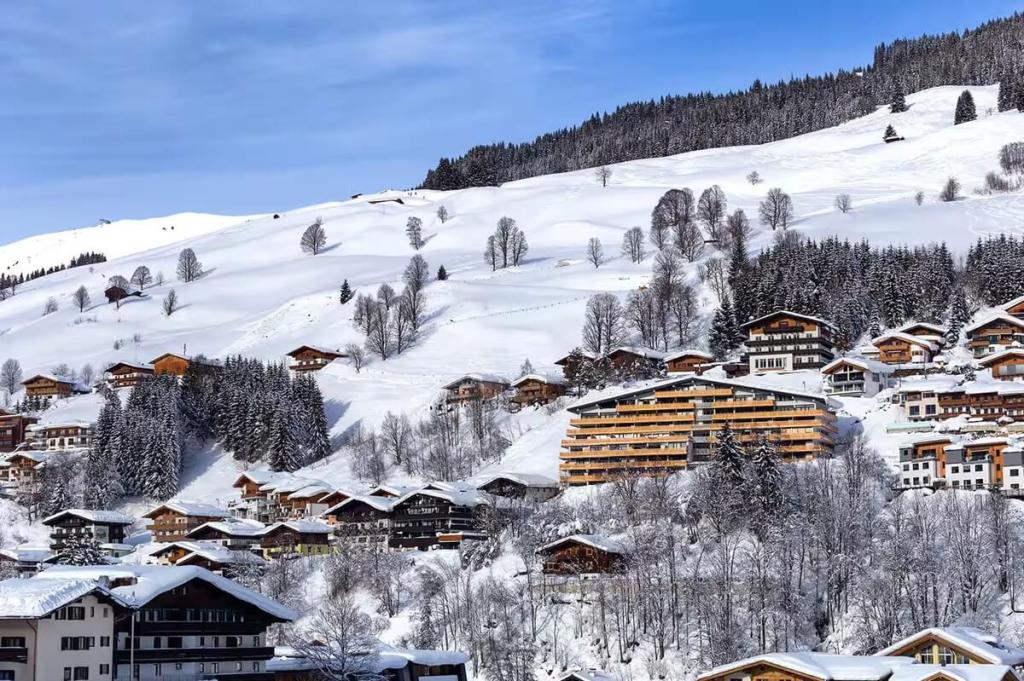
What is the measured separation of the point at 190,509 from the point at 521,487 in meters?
22.1

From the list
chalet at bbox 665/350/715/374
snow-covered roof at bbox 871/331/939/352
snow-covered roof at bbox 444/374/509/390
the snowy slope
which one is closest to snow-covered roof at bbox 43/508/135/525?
the snowy slope

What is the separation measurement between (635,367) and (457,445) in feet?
50.5

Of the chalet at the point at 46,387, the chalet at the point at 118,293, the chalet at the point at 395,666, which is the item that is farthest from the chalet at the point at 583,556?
the chalet at the point at 118,293

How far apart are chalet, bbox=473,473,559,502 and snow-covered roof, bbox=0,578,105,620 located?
47.0 metres

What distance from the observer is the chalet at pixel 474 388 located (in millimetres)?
125062

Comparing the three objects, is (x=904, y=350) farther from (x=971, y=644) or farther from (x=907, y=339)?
(x=971, y=644)

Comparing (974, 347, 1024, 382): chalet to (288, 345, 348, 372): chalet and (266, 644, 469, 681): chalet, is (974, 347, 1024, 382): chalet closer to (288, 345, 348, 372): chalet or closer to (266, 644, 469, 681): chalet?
(266, 644, 469, 681): chalet

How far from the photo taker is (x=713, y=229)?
16812 cm

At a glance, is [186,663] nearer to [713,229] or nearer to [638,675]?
[638,675]

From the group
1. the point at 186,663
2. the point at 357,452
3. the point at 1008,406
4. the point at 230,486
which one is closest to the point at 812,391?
the point at 1008,406

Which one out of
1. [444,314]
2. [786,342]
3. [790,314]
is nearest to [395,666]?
[790,314]

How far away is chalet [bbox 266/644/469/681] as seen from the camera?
65.0m

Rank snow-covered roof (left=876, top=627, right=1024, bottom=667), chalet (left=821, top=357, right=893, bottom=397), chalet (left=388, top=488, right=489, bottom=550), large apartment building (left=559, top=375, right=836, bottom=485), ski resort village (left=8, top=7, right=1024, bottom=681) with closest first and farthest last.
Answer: snow-covered roof (left=876, top=627, right=1024, bottom=667)
ski resort village (left=8, top=7, right=1024, bottom=681)
chalet (left=388, top=488, right=489, bottom=550)
large apartment building (left=559, top=375, right=836, bottom=485)
chalet (left=821, top=357, right=893, bottom=397)

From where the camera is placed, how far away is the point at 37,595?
56.1 metres
